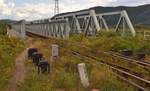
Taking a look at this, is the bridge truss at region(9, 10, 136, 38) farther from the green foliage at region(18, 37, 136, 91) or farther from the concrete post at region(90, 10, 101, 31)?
the green foliage at region(18, 37, 136, 91)

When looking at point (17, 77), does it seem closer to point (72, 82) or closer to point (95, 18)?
point (72, 82)

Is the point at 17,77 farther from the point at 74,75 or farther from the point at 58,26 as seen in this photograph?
the point at 58,26

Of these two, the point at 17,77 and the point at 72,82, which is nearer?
the point at 72,82

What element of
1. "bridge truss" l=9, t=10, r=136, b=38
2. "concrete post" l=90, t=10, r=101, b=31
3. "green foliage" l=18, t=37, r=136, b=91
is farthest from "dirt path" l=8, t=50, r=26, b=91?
"concrete post" l=90, t=10, r=101, b=31

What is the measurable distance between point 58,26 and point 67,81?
28.5 m

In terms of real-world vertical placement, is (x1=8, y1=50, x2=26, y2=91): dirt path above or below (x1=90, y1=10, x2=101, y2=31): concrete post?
below

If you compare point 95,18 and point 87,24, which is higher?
point 95,18

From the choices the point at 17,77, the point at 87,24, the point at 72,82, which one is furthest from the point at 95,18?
the point at 72,82

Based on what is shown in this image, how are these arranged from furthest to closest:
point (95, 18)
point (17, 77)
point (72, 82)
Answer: point (95, 18) → point (17, 77) → point (72, 82)

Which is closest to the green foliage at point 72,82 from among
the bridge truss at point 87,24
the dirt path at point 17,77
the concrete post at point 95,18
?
the dirt path at point 17,77

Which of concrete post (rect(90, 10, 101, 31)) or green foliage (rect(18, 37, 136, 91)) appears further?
concrete post (rect(90, 10, 101, 31))

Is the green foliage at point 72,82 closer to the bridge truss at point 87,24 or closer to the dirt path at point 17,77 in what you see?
the dirt path at point 17,77

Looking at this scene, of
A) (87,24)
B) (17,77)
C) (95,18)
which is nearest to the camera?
(17,77)

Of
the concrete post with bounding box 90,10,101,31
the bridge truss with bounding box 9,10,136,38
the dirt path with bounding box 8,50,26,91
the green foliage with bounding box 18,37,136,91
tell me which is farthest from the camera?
the concrete post with bounding box 90,10,101,31
